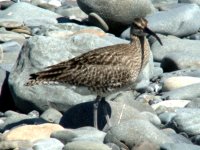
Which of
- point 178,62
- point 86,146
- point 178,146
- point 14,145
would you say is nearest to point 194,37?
point 178,62

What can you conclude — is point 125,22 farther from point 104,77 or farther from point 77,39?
point 104,77

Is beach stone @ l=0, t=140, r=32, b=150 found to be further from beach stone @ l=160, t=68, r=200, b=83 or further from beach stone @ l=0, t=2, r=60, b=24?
beach stone @ l=0, t=2, r=60, b=24

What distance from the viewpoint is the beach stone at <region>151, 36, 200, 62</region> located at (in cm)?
1833

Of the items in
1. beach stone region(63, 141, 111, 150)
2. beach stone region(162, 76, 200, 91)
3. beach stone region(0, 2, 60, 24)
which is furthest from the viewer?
beach stone region(0, 2, 60, 24)

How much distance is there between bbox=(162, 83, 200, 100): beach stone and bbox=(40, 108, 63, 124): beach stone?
215 centimetres

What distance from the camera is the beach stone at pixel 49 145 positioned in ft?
37.4

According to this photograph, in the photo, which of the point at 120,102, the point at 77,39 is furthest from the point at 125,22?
the point at 120,102

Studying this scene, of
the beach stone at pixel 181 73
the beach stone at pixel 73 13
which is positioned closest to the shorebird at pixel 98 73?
the beach stone at pixel 181 73

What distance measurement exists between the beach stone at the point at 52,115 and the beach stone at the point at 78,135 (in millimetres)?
1476

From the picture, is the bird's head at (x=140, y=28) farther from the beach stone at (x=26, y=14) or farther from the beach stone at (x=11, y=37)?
the beach stone at (x=26, y=14)

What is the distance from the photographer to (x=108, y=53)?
12.9 metres

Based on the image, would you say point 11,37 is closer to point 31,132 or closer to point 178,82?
point 178,82

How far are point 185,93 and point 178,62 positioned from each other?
2468 millimetres

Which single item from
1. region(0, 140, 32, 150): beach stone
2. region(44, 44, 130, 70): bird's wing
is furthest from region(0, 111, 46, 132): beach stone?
region(0, 140, 32, 150): beach stone
